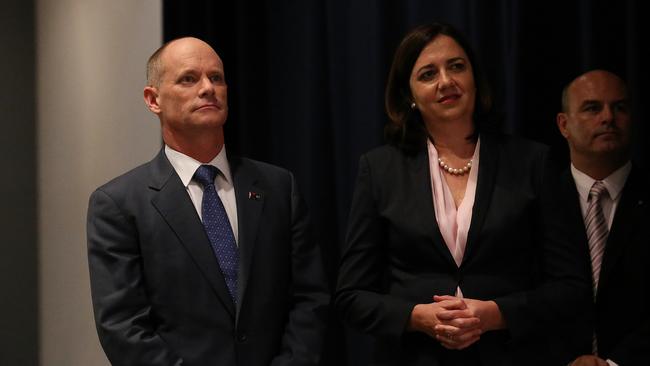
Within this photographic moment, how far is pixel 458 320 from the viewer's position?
2344 millimetres

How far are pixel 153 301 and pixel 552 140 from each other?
1.31 m

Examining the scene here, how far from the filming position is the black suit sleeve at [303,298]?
2.55m

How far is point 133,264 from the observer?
2496 mm

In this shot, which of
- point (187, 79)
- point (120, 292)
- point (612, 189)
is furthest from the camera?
point (187, 79)

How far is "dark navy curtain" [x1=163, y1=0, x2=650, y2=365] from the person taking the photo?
272cm

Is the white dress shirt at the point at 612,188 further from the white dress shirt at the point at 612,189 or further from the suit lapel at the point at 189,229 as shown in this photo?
the suit lapel at the point at 189,229

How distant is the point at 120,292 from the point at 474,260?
3.25 feet

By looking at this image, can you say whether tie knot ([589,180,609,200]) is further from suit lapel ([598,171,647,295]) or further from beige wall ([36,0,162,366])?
beige wall ([36,0,162,366])

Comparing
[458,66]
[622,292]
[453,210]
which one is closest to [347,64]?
[458,66]

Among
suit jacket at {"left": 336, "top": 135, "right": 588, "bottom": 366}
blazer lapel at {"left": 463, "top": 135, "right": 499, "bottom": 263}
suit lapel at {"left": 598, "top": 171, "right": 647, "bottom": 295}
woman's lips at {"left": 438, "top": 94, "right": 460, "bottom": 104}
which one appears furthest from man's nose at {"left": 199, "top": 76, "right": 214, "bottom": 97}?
suit lapel at {"left": 598, "top": 171, "right": 647, "bottom": 295}

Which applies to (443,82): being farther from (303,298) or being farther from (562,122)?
(303,298)

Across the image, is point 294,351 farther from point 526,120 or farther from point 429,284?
point 526,120

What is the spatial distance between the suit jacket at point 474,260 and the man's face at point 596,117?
0.17 metres

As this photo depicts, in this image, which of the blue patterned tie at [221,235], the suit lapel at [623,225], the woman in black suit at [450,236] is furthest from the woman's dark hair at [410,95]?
the blue patterned tie at [221,235]
